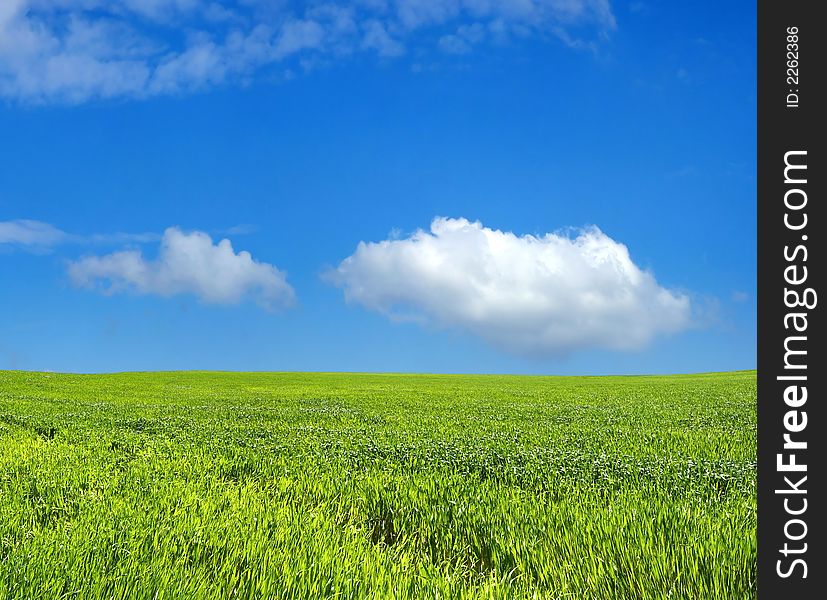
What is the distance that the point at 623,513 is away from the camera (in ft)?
18.8

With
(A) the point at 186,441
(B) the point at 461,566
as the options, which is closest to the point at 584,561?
(B) the point at 461,566

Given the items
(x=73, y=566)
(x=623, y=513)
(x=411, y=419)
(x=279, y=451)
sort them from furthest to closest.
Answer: (x=411, y=419), (x=279, y=451), (x=623, y=513), (x=73, y=566)

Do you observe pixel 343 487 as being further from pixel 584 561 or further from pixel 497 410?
pixel 497 410

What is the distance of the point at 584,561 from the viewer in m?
4.71

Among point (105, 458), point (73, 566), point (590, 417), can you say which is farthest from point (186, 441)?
point (590, 417)

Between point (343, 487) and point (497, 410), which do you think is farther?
point (497, 410)

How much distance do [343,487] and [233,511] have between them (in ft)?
5.15

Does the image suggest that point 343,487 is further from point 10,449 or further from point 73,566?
point 10,449
